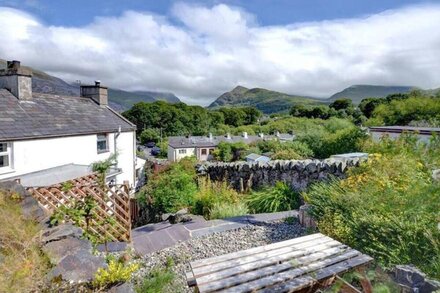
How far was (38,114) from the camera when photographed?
12.5 m

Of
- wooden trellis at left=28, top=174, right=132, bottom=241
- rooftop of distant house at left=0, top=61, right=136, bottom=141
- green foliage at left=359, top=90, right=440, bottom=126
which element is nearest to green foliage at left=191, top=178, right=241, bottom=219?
wooden trellis at left=28, top=174, right=132, bottom=241

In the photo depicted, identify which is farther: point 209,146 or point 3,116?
point 209,146

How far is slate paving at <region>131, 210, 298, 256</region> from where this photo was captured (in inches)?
243

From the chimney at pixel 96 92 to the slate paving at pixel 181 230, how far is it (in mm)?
11933

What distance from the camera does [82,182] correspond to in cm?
719

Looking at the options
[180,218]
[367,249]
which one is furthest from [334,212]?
[180,218]

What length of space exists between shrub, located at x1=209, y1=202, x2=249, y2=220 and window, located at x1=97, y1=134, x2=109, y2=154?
8.61m

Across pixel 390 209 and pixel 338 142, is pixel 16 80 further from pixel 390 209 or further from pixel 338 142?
pixel 338 142

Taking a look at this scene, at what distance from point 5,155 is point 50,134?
1.80 meters

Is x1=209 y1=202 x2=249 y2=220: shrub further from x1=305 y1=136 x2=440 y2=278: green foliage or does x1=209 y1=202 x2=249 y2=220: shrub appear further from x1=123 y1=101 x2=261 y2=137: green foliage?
x1=123 y1=101 x2=261 y2=137: green foliage

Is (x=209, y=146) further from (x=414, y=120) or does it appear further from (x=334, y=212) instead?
(x=334, y=212)

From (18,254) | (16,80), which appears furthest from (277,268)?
(16,80)

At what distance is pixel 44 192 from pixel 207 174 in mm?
7472

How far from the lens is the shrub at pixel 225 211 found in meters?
8.04
